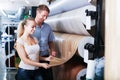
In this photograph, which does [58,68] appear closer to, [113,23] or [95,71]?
[95,71]

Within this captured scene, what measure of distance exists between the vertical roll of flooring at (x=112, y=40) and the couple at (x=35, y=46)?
23.3 inches

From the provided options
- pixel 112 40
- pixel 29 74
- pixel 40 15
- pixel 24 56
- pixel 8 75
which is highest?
pixel 40 15

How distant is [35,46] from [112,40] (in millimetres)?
693

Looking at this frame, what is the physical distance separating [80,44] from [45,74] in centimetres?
38

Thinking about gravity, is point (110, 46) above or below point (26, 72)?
above

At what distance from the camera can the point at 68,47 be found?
1440mm

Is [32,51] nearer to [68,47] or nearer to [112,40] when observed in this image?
[68,47]

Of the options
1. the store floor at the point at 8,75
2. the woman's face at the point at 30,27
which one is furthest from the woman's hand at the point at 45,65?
the store floor at the point at 8,75

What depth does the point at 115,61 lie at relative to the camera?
780 millimetres

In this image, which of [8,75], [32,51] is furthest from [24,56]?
[8,75]

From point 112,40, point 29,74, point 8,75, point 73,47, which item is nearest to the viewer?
point 112,40

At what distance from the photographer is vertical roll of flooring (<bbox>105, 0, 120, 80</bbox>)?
29.9 inches

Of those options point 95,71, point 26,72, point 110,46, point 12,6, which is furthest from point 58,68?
point 12,6

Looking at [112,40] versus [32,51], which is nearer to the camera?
[112,40]
